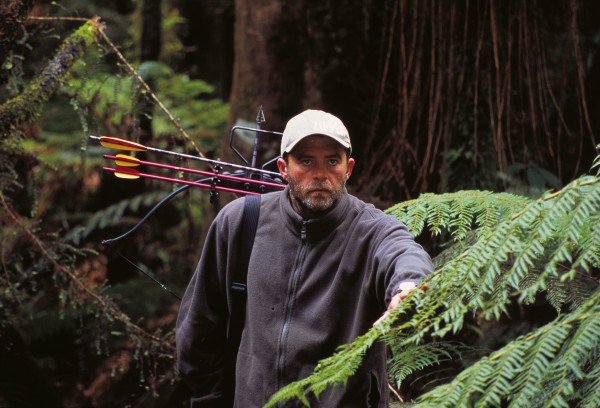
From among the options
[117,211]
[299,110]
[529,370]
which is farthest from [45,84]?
[117,211]

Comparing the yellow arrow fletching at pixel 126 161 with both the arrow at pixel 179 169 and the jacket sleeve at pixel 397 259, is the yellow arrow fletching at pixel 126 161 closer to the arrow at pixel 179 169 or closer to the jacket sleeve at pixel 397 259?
the arrow at pixel 179 169

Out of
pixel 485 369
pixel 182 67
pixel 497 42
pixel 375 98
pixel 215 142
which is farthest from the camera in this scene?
pixel 182 67

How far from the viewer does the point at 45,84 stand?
3.92m

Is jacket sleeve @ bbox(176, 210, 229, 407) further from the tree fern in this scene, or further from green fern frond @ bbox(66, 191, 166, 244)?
green fern frond @ bbox(66, 191, 166, 244)

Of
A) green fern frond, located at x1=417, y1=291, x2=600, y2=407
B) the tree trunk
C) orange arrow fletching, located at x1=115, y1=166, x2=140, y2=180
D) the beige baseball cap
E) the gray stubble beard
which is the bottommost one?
green fern frond, located at x1=417, y1=291, x2=600, y2=407

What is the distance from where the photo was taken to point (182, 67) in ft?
37.2

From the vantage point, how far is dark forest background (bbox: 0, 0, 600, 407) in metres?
3.99

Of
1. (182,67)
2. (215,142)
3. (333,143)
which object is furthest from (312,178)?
(182,67)

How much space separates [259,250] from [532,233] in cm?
105

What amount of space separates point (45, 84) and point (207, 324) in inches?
73.8

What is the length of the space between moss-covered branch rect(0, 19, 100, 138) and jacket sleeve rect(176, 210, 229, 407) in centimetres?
164

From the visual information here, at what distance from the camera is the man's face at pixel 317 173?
2387mm

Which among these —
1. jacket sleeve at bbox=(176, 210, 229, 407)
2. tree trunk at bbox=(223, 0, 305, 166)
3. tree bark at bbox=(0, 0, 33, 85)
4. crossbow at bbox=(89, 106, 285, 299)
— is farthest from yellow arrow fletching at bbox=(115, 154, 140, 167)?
tree trunk at bbox=(223, 0, 305, 166)

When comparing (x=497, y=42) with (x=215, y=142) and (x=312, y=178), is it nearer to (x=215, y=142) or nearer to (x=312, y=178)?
(x=312, y=178)
